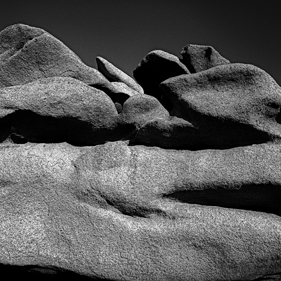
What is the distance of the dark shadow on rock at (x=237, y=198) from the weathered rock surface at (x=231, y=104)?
543mm

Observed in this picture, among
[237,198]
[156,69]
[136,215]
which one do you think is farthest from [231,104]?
[156,69]

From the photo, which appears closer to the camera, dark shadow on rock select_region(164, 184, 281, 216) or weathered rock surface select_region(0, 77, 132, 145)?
dark shadow on rock select_region(164, 184, 281, 216)

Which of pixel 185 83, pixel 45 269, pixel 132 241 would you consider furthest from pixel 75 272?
pixel 185 83

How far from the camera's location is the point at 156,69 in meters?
4.81

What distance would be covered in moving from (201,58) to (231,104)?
1689 millimetres

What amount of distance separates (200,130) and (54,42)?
7.26 feet

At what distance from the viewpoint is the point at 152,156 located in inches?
136

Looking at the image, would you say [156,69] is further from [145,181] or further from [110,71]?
[145,181]

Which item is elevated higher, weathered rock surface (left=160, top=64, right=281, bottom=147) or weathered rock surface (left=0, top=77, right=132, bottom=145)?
weathered rock surface (left=160, top=64, right=281, bottom=147)

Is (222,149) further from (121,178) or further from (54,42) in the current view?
(54,42)

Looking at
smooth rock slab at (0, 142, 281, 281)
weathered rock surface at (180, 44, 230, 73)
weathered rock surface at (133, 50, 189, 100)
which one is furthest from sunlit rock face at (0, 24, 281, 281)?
weathered rock surface at (180, 44, 230, 73)

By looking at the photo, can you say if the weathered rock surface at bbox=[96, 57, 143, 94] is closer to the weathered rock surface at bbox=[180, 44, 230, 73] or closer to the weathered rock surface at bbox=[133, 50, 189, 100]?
the weathered rock surface at bbox=[133, 50, 189, 100]

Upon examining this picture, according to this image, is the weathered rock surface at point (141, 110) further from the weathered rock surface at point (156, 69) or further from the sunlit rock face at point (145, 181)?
the weathered rock surface at point (156, 69)

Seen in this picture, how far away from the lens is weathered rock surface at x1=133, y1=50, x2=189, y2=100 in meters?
4.61
